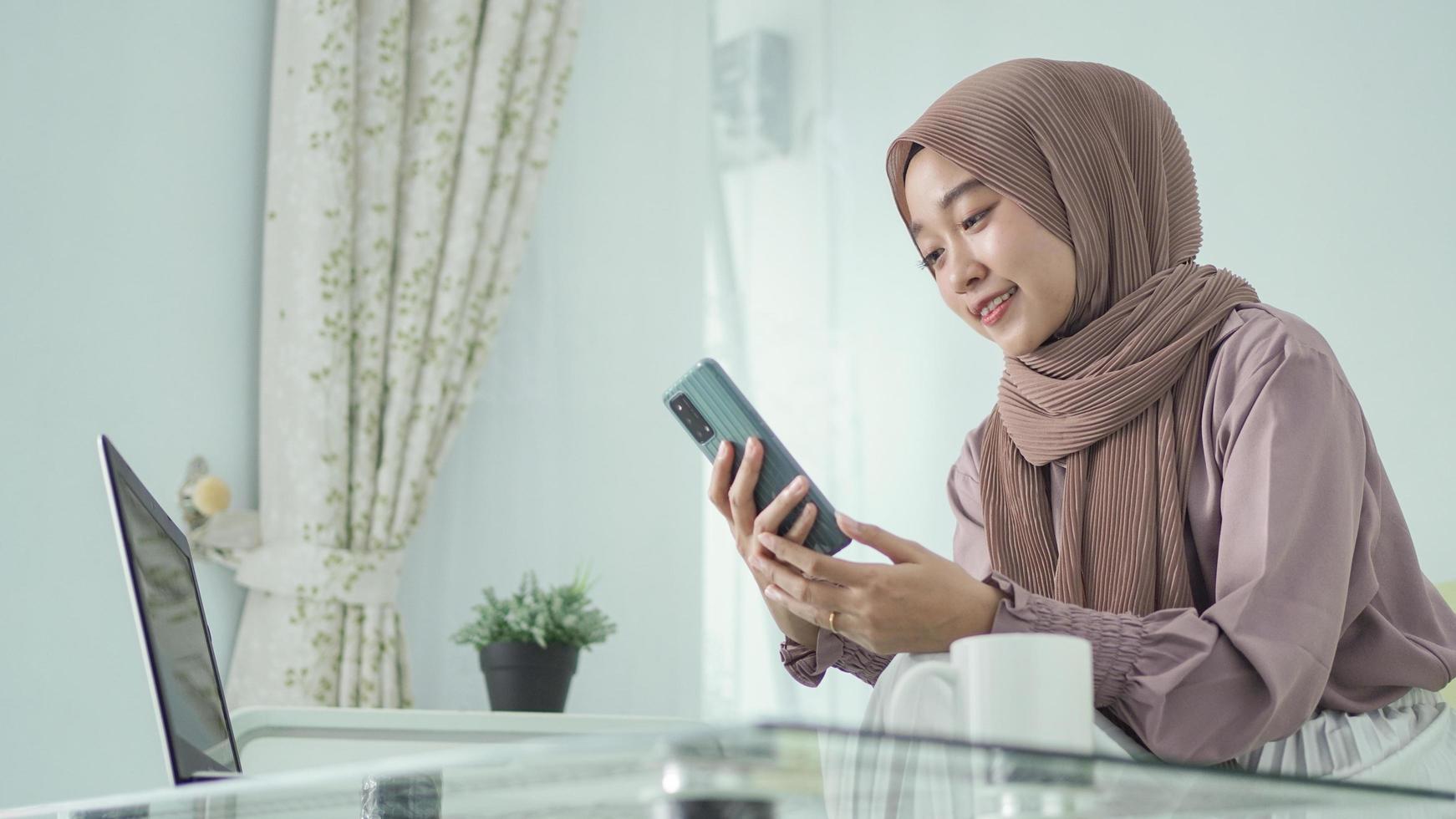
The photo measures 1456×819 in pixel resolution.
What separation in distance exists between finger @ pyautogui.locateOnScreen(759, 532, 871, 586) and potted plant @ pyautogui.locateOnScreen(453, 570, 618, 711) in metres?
0.96

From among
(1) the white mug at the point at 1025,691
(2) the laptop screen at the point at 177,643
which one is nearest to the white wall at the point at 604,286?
(2) the laptop screen at the point at 177,643

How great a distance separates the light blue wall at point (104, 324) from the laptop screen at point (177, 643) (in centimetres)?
81

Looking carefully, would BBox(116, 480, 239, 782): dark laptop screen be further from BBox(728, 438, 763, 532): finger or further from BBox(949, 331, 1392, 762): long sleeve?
BBox(949, 331, 1392, 762): long sleeve

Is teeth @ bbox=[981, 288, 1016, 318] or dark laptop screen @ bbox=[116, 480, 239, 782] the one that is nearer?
dark laptop screen @ bbox=[116, 480, 239, 782]

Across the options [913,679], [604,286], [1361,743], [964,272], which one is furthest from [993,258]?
[604,286]

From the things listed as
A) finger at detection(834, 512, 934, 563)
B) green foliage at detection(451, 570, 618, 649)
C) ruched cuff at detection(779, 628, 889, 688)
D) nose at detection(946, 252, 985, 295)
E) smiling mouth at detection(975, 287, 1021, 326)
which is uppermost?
nose at detection(946, 252, 985, 295)

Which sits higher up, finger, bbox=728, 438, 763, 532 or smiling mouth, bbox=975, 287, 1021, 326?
smiling mouth, bbox=975, 287, 1021, 326

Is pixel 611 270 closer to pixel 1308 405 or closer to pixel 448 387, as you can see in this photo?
pixel 448 387

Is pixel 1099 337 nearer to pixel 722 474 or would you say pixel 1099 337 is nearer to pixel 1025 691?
pixel 722 474

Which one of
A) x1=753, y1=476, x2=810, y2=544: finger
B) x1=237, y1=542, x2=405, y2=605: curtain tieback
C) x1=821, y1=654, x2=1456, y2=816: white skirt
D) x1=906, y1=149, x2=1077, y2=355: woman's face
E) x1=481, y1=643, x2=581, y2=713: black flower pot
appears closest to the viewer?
x1=821, y1=654, x2=1456, y2=816: white skirt

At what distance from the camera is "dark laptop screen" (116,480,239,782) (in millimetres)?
791

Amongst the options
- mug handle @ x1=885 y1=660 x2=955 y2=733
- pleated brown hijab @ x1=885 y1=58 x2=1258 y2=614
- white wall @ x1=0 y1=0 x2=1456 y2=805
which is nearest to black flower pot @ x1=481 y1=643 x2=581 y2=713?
white wall @ x1=0 y1=0 x2=1456 y2=805

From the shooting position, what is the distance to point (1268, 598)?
3.23 feet

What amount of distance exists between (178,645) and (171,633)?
0.03 metres
